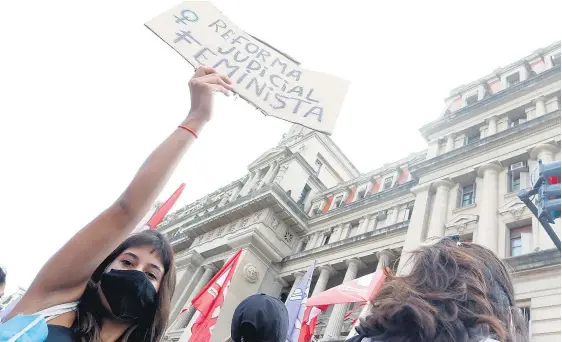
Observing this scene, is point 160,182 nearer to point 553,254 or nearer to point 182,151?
point 182,151

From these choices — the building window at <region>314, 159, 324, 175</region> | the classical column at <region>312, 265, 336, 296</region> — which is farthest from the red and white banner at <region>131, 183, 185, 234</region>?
the building window at <region>314, 159, 324, 175</region>

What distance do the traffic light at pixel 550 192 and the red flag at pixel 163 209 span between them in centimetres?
1175

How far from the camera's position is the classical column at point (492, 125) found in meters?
19.9

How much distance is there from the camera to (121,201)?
6.28 feet

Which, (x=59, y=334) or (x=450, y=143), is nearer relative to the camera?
(x=59, y=334)

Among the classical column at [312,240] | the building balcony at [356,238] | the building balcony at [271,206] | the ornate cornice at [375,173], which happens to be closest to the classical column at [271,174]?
the building balcony at [271,206]

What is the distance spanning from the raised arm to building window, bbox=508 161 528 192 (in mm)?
17695

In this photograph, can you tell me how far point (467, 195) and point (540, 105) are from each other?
5300 millimetres

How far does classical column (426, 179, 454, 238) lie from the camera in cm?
1722

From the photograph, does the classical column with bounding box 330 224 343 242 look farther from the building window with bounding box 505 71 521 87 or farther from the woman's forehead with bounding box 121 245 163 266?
the woman's forehead with bounding box 121 245 163 266

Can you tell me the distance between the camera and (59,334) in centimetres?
184

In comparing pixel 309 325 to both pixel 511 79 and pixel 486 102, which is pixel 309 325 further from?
pixel 511 79

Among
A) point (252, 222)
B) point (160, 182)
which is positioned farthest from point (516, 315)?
point (252, 222)

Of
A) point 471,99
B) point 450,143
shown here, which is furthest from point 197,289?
point 471,99
